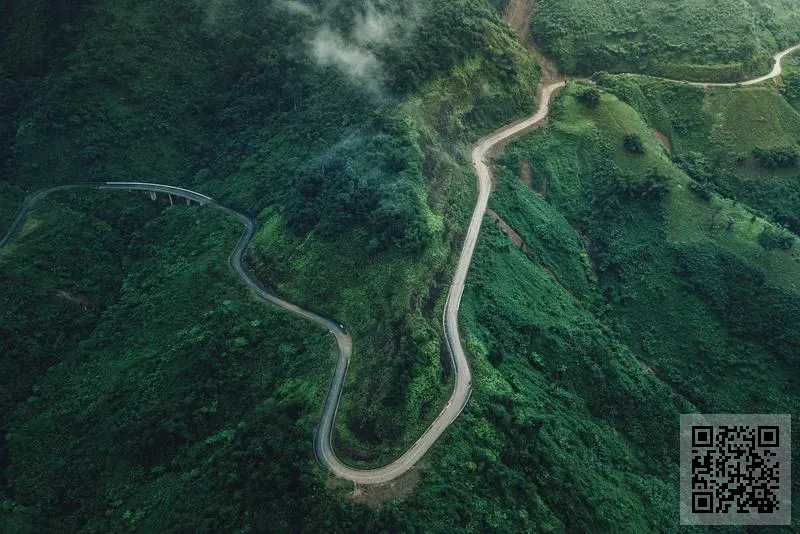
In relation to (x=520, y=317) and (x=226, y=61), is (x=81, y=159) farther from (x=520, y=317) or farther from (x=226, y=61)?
(x=520, y=317)

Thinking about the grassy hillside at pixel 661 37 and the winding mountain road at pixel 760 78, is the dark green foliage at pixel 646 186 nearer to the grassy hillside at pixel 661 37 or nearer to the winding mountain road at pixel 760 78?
the winding mountain road at pixel 760 78

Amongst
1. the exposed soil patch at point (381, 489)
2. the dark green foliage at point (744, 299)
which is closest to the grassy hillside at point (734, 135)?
the dark green foliage at point (744, 299)

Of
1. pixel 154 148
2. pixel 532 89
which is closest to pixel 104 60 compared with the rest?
pixel 154 148

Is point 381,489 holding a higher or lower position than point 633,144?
lower

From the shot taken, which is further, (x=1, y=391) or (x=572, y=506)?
(x=1, y=391)

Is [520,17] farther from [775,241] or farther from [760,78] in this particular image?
[775,241]

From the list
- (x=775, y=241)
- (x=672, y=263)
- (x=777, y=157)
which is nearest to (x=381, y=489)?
(x=672, y=263)
